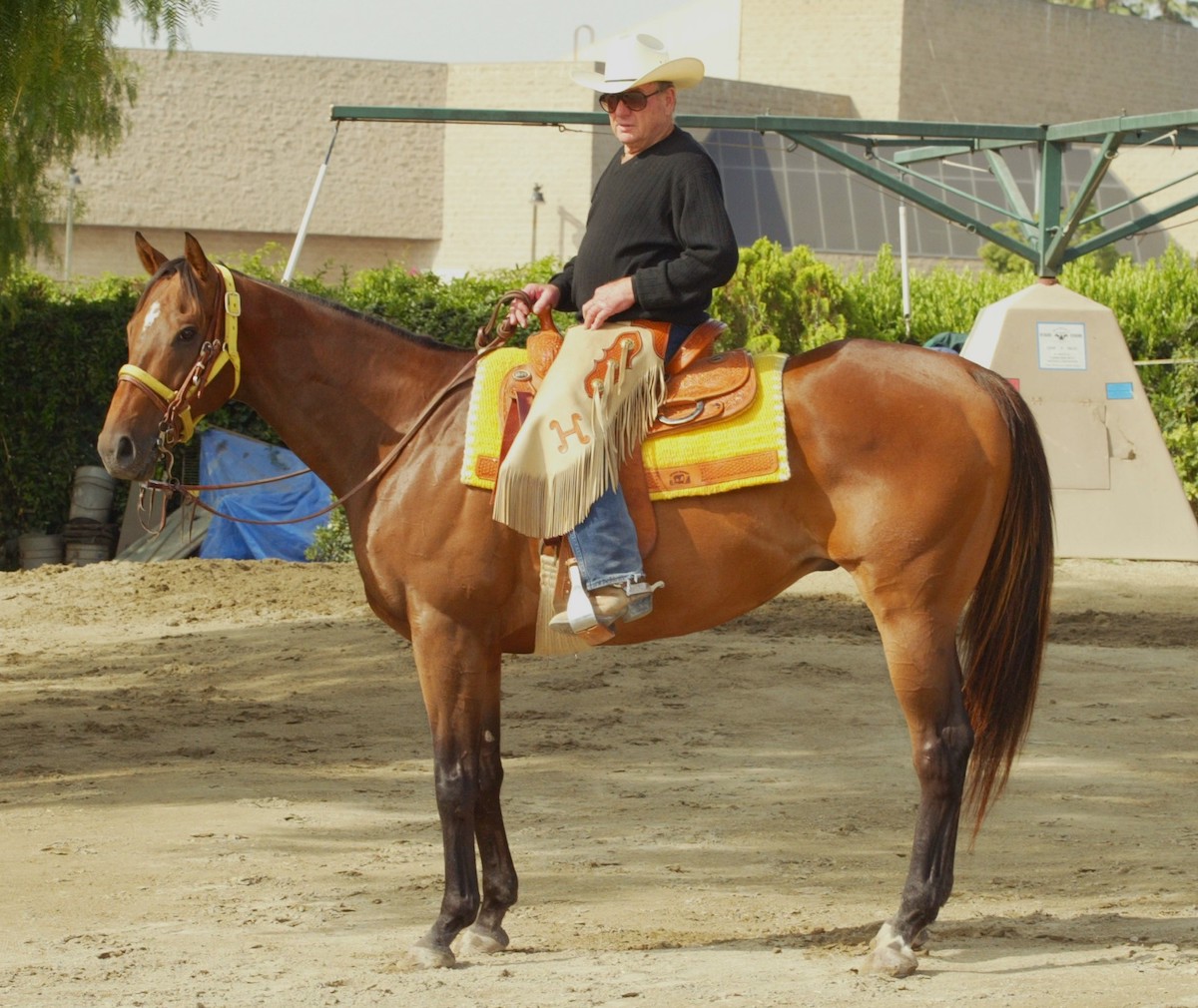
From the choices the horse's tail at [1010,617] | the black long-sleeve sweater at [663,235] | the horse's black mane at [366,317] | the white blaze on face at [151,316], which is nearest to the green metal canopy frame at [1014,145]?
the horse's black mane at [366,317]

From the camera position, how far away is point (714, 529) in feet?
15.3

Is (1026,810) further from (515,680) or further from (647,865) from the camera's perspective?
(515,680)

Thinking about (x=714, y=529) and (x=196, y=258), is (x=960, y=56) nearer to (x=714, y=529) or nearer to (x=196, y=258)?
(x=714, y=529)

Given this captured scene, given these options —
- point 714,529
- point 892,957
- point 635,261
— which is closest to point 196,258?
point 635,261

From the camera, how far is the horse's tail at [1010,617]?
4758 mm

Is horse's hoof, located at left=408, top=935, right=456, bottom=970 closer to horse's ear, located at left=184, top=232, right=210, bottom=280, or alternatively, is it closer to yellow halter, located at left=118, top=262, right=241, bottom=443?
yellow halter, located at left=118, top=262, right=241, bottom=443

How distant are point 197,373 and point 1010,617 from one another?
2.65 m

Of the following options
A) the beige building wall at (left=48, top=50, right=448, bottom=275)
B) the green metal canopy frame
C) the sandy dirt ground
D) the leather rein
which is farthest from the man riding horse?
the beige building wall at (left=48, top=50, right=448, bottom=275)

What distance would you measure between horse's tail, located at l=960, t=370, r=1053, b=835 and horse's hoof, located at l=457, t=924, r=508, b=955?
60.6 inches

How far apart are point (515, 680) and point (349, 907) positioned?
4214 mm

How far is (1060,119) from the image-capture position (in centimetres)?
3753

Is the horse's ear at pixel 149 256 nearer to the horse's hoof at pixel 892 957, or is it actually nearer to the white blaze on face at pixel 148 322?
the white blaze on face at pixel 148 322

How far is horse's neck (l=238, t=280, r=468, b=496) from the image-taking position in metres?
4.83

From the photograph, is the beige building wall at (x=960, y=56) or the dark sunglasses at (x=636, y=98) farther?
the beige building wall at (x=960, y=56)
